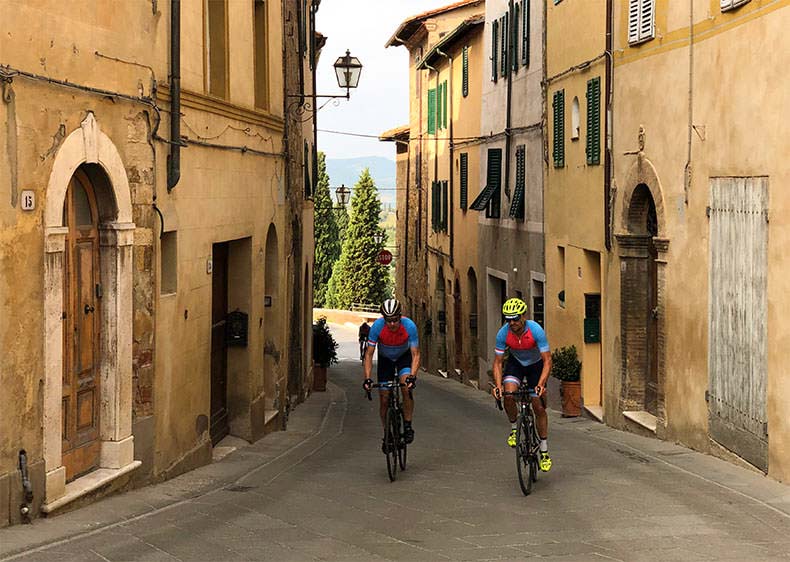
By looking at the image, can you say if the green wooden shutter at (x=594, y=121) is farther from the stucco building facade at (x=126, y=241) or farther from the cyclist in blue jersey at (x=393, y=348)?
the cyclist in blue jersey at (x=393, y=348)

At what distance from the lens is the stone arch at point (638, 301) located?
17188 millimetres

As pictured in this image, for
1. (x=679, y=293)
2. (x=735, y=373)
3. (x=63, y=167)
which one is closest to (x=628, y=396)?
(x=679, y=293)

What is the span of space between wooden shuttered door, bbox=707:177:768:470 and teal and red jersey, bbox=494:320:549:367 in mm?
2221

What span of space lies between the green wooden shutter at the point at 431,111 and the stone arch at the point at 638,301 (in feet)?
72.9

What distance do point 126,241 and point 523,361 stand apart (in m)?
3.66

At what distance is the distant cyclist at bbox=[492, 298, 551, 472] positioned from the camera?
11070 millimetres

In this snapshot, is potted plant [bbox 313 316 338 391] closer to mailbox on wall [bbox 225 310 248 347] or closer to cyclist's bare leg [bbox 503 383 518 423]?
mailbox on wall [bbox 225 310 248 347]

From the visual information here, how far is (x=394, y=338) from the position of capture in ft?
40.4

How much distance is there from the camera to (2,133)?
8727 millimetres

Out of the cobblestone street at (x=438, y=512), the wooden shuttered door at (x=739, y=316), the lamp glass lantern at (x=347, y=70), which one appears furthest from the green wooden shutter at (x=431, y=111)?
the wooden shuttered door at (x=739, y=316)

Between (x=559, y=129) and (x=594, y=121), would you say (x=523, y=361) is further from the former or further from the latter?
(x=559, y=129)

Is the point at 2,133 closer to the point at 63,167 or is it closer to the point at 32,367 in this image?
the point at 63,167

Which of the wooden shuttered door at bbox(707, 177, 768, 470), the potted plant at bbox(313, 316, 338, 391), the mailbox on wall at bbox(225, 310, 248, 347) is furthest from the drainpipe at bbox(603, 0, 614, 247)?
the potted plant at bbox(313, 316, 338, 391)

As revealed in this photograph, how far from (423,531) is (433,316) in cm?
3042
